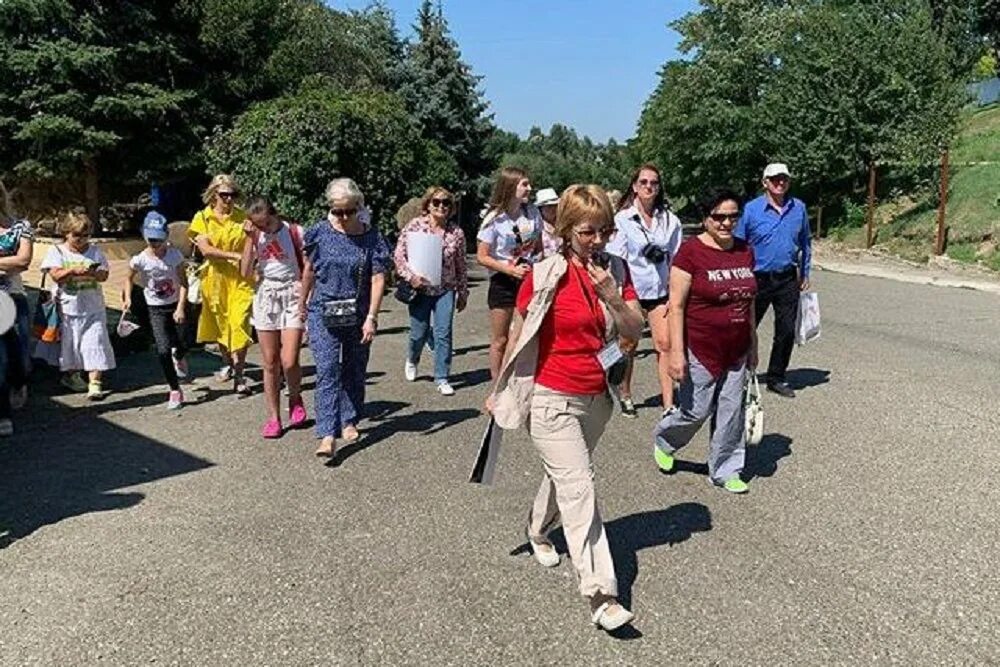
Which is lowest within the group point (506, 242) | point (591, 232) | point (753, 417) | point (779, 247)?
point (753, 417)

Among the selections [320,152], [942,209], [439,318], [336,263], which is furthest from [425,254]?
[942,209]

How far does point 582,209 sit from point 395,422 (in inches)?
136

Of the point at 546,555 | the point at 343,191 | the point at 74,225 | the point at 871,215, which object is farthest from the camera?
the point at 871,215

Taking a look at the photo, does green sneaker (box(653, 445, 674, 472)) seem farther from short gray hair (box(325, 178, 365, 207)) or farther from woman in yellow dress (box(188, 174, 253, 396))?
woman in yellow dress (box(188, 174, 253, 396))

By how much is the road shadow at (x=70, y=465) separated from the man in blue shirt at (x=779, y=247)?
4.45 m

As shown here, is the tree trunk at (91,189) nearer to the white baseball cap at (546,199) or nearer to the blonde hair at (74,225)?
the blonde hair at (74,225)

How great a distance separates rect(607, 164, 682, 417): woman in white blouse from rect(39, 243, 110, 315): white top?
169 inches

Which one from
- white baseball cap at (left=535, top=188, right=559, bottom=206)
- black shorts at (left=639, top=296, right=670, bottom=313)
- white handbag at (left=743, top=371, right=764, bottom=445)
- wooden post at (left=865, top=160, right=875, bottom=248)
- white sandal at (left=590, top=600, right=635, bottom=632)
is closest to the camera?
white sandal at (left=590, top=600, right=635, bottom=632)

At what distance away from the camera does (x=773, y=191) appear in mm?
6863

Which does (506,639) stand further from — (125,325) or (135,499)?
(125,325)

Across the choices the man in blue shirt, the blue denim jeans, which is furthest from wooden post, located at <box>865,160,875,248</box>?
the blue denim jeans

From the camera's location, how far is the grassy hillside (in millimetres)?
18594

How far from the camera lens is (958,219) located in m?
20.6

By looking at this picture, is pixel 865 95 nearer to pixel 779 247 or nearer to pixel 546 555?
pixel 779 247
